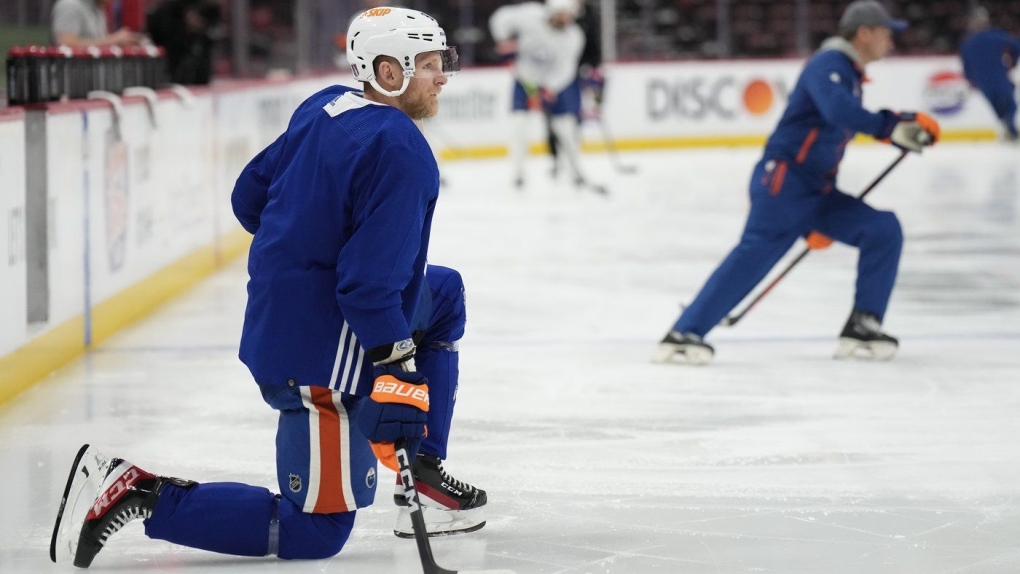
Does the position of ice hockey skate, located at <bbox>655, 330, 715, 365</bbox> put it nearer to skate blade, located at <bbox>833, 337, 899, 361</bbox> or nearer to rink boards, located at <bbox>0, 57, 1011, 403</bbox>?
skate blade, located at <bbox>833, 337, 899, 361</bbox>

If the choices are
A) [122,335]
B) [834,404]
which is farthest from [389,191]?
[122,335]

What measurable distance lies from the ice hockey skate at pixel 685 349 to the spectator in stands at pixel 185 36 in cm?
395

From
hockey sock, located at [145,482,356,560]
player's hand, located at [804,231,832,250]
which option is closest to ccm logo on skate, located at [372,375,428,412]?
hockey sock, located at [145,482,356,560]

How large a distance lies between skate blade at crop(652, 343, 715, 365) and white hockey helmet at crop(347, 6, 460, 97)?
2506mm

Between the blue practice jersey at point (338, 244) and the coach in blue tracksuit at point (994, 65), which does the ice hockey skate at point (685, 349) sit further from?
the coach in blue tracksuit at point (994, 65)

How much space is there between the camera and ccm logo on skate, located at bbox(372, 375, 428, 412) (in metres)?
2.55

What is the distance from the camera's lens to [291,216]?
2684mm

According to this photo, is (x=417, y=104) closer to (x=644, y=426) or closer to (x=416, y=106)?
(x=416, y=106)

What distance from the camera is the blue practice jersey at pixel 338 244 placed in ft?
8.45

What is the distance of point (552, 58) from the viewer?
11.4 m

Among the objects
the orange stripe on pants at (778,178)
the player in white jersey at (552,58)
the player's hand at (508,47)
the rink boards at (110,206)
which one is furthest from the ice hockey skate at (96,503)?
the player's hand at (508,47)

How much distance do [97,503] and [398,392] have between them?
642 millimetres

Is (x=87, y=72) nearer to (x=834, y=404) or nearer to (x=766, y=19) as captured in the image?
(x=834, y=404)

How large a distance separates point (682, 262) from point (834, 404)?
3269 mm
